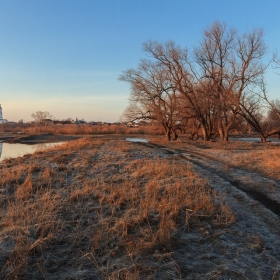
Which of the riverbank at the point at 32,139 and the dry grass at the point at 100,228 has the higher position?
the dry grass at the point at 100,228

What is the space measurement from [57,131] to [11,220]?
57.0 m

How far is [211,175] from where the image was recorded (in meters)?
9.92

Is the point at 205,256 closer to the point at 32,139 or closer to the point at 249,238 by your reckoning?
the point at 249,238

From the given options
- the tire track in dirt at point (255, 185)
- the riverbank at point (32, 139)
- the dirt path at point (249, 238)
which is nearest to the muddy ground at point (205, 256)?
the dirt path at point (249, 238)

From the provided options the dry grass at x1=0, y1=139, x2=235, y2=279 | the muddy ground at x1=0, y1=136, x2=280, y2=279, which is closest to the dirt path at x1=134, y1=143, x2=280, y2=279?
the muddy ground at x1=0, y1=136, x2=280, y2=279

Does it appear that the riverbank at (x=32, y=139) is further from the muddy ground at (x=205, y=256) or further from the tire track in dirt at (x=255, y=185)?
the muddy ground at (x=205, y=256)

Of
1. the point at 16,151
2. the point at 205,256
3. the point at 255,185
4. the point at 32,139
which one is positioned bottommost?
the point at 16,151

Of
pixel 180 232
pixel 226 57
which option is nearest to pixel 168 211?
pixel 180 232

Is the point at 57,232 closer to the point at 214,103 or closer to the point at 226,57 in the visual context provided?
the point at 214,103

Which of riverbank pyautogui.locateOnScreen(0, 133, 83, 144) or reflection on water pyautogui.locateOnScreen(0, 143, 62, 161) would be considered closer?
reflection on water pyautogui.locateOnScreen(0, 143, 62, 161)

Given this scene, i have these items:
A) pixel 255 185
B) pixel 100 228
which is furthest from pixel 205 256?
pixel 255 185

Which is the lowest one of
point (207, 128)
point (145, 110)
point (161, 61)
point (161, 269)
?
point (161, 269)

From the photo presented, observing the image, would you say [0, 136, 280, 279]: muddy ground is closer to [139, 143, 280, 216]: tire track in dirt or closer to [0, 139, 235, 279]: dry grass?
[0, 139, 235, 279]: dry grass

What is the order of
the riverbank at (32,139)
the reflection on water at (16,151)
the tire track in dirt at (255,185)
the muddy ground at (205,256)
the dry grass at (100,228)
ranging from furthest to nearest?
the riverbank at (32,139) → the reflection on water at (16,151) → the tire track in dirt at (255,185) → the dry grass at (100,228) → the muddy ground at (205,256)
